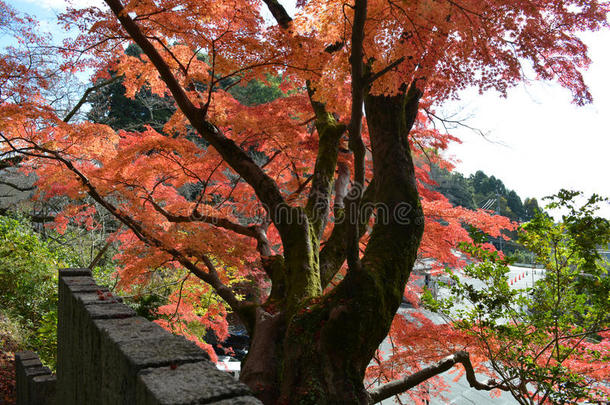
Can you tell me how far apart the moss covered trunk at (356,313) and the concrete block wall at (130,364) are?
3.74 ft

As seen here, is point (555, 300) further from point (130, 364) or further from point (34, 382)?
point (34, 382)

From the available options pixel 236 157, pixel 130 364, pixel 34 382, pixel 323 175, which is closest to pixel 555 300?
pixel 323 175

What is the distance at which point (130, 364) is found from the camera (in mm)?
1338

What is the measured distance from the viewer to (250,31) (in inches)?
A: 139

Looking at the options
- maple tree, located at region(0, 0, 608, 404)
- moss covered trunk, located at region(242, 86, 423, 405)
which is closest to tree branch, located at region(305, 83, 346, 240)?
maple tree, located at region(0, 0, 608, 404)

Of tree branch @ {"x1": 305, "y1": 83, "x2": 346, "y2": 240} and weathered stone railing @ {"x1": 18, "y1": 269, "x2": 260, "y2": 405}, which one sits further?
tree branch @ {"x1": 305, "y1": 83, "x2": 346, "y2": 240}

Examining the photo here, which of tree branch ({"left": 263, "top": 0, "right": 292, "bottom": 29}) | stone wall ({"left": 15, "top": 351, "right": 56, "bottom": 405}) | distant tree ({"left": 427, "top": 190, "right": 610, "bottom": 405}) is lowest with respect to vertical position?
stone wall ({"left": 15, "top": 351, "right": 56, "bottom": 405})

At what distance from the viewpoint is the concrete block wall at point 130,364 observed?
120 cm

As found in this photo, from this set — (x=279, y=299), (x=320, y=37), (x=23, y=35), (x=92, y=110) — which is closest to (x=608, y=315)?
(x=279, y=299)

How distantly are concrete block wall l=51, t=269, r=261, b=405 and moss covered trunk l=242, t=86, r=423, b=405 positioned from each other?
1139mm

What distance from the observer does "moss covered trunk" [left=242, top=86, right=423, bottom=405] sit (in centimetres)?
249

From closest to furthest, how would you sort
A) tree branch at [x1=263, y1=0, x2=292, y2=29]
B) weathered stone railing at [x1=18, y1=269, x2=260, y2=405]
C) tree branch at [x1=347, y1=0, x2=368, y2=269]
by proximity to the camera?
weathered stone railing at [x1=18, y1=269, x2=260, y2=405] → tree branch at [x1=347, y1=0, x2=368, y2=269] → tree branch at [x1=263, y1=0, x2=292, y2=29]

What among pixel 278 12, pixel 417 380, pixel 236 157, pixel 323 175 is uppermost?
pixel 278 12

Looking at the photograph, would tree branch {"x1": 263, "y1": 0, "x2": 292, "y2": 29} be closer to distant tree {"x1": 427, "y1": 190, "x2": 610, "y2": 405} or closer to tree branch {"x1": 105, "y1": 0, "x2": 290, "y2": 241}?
tree branch {"x1": 105, "y1": 0, "x2": 290, "y2": 241}
